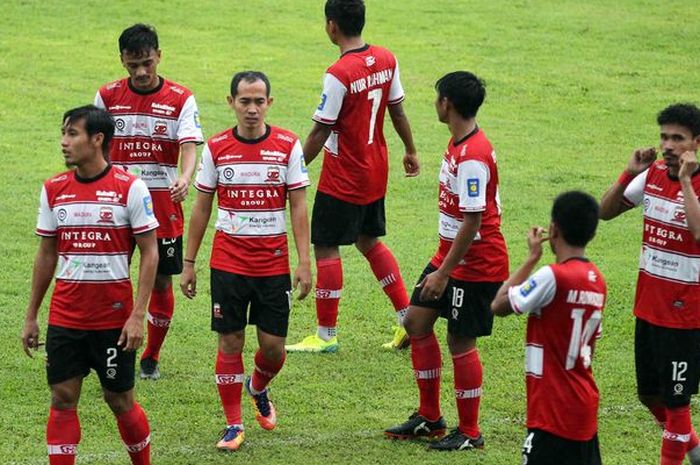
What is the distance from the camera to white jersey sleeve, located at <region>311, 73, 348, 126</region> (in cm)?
1091

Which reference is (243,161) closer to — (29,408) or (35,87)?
(29,408)

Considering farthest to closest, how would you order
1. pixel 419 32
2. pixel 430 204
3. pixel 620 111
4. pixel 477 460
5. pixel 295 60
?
1. pixel 419 32
2. pixel 295 60
3. pixel 620 111
4. pixel 430 204
5. pixel 477 460

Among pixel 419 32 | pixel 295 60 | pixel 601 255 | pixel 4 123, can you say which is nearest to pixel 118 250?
pixel 601 255

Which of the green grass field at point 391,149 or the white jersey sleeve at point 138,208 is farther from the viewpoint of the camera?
the green grass field at point 391,149

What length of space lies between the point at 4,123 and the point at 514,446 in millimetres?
11844

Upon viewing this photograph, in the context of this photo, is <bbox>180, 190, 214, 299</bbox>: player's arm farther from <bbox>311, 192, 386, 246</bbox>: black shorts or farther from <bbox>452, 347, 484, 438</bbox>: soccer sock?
<bbox>311, 192, 386, 246</bbox>: black shorts

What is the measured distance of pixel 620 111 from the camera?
67.4ft

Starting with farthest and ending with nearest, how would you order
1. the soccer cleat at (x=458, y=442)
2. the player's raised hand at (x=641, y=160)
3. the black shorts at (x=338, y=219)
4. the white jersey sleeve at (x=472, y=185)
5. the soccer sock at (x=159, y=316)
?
the black shorts at (x=338, y=219)
the soccer sock at (x=159, y=316)
the soccer cleat at (x=458, y=442)
the white jersey sleeve at (x=472, y=185)
the player's raised hand at (x=641, y=160)

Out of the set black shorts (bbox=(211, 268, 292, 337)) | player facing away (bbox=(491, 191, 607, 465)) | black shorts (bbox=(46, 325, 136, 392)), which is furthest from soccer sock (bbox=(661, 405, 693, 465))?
black shorts (bbox=(46, 325, 136, 392))

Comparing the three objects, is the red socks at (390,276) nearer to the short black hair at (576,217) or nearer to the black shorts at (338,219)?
the black shorts at (338,219)

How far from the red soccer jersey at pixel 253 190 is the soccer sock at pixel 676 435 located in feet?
8.95

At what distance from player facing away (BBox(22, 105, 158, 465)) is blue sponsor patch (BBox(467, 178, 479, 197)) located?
2037 mm

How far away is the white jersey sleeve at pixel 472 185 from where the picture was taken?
888 cm

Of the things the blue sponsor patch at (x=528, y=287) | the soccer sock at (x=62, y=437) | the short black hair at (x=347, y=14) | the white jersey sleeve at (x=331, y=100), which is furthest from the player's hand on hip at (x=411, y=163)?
the blue sponsor patch at (x=528, y=287)
